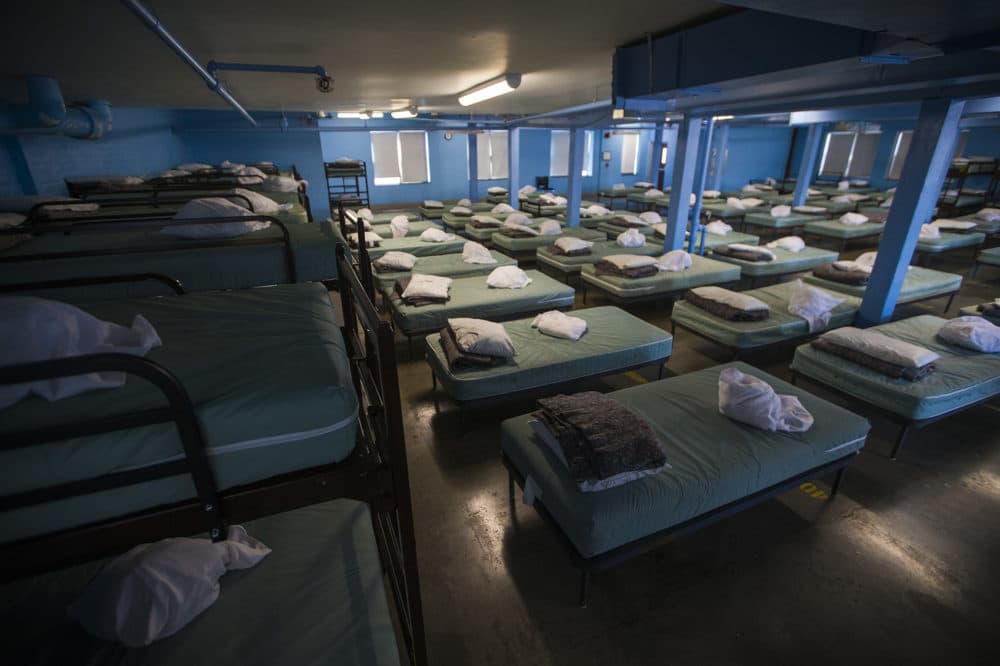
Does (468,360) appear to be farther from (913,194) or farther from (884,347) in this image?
(913,194)

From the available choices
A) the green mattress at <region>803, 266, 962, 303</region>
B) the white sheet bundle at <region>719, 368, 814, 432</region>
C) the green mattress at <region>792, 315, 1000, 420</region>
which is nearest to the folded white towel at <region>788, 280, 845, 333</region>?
the green mattress at <region>792, 315, 1000, 420</region>

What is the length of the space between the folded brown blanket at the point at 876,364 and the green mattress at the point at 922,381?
42mm

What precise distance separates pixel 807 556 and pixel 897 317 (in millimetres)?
6546

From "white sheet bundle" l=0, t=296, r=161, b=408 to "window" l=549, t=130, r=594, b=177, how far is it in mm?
20790

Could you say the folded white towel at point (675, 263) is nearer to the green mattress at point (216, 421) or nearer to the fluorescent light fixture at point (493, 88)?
the fluorescent light fixture at point (493, 88)

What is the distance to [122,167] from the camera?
29.1ft

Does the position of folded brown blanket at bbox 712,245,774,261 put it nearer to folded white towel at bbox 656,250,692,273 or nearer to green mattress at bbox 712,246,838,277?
green mattress at bbox 712,246,838,277

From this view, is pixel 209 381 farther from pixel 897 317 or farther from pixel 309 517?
pixel 897 317

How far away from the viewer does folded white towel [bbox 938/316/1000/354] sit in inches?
190

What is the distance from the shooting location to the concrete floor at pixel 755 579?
2.72m

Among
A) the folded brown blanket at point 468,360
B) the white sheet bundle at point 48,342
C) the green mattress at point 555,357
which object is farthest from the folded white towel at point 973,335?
the white sheet bundle at point 48,342

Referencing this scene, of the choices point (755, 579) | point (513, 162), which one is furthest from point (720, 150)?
point (755, 579)

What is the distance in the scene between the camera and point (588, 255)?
9.27 metres

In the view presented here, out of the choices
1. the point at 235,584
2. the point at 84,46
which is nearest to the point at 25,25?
the point at 84,46
